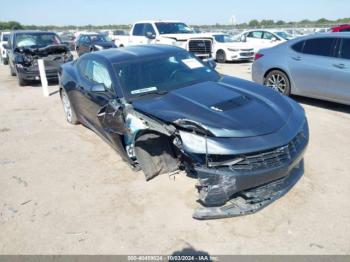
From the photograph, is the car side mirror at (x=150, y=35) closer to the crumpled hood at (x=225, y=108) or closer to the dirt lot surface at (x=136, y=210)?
the dirt lot surface at (x=136, y=210)

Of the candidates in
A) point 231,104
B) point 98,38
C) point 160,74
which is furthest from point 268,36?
point 231,104

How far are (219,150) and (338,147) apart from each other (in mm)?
2760

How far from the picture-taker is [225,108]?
329 cm

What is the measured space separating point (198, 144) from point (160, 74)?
5.41ft

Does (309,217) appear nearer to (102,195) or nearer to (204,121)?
(204,121)

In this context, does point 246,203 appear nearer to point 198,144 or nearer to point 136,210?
point 198,144

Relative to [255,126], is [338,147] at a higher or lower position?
lower

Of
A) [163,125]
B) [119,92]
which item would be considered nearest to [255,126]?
[163,125]

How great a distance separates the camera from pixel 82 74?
5285 mm

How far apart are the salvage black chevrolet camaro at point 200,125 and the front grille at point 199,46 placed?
8.10 meters

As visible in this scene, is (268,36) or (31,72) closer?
(31,72)

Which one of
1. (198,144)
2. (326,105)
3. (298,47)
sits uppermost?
(298,47)

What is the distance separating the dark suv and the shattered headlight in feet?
27.4

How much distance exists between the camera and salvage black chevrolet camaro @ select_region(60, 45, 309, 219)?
9.25ft
